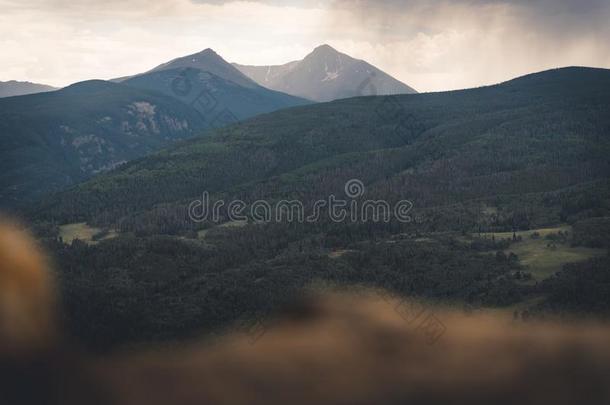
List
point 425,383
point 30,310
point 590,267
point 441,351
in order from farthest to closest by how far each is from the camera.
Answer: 1. point 590,267
2. point 441,351
3. point 425,383
4. point 30,310

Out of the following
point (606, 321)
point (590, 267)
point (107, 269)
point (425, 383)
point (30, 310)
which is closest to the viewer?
point (30, 310)

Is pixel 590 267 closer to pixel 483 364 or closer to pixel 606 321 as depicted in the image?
pixel 606 321

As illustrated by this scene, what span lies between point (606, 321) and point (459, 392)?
39.7 metres

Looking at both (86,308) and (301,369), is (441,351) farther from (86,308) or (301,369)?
(86,308)

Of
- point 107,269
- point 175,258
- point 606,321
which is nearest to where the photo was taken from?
point 606,321

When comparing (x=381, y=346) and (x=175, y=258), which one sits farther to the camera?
(x=175, y=258)

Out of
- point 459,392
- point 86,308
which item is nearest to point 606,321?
point 459,392

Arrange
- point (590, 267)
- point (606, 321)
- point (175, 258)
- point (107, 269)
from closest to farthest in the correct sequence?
1. point (606, 321)
2. point (590, 267)
3. point (107, 269)
4. point (175, 258)

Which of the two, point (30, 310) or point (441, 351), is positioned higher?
point (30, 310)

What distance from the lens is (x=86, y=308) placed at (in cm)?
12081

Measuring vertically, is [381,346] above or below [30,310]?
below

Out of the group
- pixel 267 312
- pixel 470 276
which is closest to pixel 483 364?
pixel 267 312

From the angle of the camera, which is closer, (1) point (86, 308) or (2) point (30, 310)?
(2) point (30, 310)

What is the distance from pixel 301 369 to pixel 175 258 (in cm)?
10520
